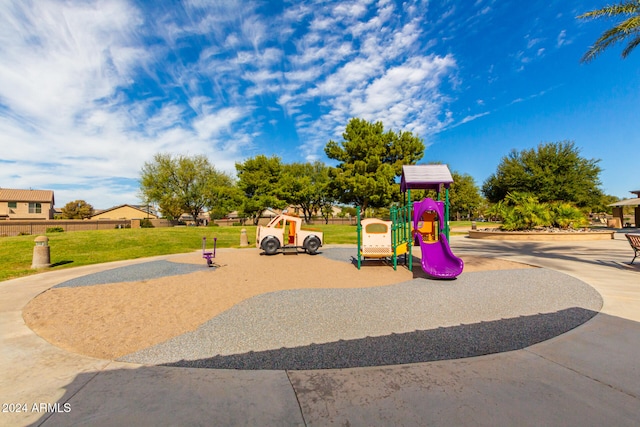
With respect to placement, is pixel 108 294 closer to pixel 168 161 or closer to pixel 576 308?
pixel 576 308

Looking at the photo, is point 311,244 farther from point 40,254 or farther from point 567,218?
point 567,218

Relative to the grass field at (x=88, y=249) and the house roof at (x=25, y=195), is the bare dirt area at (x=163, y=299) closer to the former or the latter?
the grass field at (x=88, y=249)

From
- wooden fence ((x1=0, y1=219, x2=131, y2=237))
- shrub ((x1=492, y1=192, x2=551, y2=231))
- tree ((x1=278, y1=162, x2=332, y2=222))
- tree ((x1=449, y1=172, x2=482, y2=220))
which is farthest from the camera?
tree ((x1=449, y1=172, x2=482, y2=220))

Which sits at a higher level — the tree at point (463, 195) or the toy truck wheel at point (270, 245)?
the tree at point (463, 195)

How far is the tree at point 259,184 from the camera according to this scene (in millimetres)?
41250

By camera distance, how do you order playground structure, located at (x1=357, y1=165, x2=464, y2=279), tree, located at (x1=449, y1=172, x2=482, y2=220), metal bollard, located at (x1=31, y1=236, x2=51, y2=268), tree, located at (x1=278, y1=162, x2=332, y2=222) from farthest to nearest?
tree, located at (x1=449, y1=172, x2=482, y2=220), tree, located at (x1=278, y1=162, x2=332, y2=222), metal bollard, located at (x1=31, y1=236, x2=51, y2=268), playground structure, located at (x1=357, y1=165, x2=464, y2=279)

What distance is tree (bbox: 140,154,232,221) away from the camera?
47.8m

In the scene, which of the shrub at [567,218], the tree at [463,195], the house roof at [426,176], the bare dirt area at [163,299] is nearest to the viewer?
the bare dirt area at [163,299]

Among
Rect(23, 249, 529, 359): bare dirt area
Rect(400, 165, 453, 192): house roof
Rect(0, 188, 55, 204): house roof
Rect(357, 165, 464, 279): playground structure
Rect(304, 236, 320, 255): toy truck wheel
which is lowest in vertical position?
Rect(23, 249, 529, 359): bare dirt area

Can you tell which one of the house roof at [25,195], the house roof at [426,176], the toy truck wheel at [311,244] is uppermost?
the house roof at [25,195]

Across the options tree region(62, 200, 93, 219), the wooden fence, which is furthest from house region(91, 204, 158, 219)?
the wooden fence

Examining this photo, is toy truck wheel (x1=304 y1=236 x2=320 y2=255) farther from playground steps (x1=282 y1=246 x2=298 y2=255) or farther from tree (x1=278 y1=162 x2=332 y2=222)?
tree (x1=278 y1=162 x2=332 y2=222)

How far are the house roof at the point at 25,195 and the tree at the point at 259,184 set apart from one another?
33.8 metres

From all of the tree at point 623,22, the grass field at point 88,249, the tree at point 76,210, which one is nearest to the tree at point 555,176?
the tree at point 623,22
